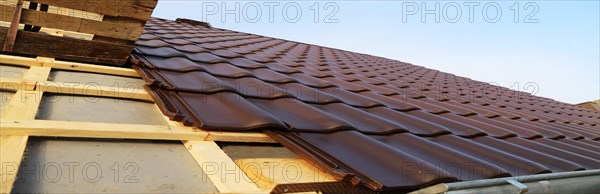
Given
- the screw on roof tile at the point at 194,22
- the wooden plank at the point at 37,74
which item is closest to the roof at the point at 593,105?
the screw on roof tile at the point at 194,22

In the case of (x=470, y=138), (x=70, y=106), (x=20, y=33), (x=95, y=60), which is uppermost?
(x=20, y=33)

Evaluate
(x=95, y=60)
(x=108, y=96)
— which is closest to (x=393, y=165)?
(x=108, y=96)

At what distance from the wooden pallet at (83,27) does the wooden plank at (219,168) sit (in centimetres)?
111

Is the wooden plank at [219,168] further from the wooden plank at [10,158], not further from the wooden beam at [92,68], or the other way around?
the wooden beam at [92,68]

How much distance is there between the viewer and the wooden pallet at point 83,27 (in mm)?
Result: 2080

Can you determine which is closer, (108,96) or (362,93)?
(108,96)

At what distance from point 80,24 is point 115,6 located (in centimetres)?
25

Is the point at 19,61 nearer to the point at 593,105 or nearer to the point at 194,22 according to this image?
the point at 194,22

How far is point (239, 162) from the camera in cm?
144

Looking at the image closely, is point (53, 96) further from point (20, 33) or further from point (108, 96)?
point (20, 33)

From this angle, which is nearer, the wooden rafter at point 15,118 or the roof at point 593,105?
the wooden rafter at point 15,118

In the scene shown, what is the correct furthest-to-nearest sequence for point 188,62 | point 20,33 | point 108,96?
point 188,62 → point 20,33 → point 108,96

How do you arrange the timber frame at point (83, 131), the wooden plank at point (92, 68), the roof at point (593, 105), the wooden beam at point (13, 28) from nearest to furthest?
the timber frame at point (83, 131), the wooden beam at point (13, 28), the wooden plank at point (92, 68), the roof at point (593, 105)

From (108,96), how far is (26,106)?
1.31 ft
